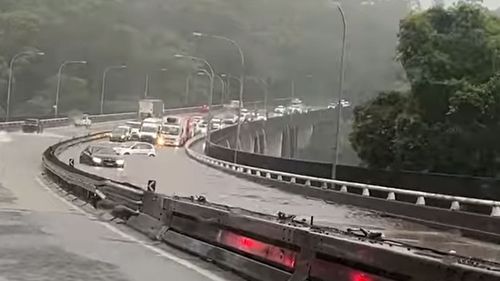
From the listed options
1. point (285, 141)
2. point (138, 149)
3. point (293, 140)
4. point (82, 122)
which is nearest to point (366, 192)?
point (138, 149)

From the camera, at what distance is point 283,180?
4547cm

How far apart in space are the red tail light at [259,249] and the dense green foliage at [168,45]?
103 meters

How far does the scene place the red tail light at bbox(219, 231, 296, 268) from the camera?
34.6ft

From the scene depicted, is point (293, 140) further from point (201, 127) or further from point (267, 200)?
point (267, 200)

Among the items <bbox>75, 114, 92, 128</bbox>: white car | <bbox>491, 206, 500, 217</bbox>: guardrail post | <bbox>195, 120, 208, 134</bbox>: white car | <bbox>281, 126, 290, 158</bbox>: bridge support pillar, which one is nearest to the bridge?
<bbox>491, 206, 500, 217</bbox>: guardrail post

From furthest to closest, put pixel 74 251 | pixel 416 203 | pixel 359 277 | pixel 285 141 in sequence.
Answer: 1. pixel 285 141
2. pixel 416 203
3. pixel 74 251
4. pixel 359 277

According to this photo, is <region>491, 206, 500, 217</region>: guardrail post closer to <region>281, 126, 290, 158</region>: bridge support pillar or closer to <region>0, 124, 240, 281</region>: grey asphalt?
<region>0, 124, 240, 281</region>: grey asphalt

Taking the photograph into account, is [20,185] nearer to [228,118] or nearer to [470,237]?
[470,237]

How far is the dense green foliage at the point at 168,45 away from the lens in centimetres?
14625

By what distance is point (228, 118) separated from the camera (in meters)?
124

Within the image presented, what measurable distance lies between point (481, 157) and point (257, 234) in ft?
115

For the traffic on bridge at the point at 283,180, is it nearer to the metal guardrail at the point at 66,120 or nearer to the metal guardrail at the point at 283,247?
the metal guardrail at the point at 283,247

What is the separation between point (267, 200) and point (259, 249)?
21.7 meters

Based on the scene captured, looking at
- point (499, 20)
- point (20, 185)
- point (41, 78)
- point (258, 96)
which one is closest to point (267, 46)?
point (258, 96)
